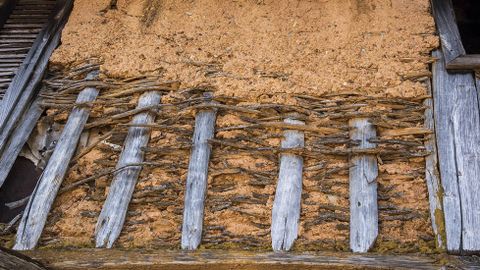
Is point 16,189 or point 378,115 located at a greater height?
point 378,115

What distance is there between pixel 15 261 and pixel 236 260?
3.33 ft

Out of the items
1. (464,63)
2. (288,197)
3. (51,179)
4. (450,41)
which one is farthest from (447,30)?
(51,179)

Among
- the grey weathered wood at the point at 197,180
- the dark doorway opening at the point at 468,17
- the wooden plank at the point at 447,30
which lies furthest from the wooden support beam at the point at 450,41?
the grey weathered wood at the point at 197,180

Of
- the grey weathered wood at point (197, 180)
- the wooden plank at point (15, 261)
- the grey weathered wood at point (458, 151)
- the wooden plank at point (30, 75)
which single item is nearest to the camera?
the wooden plank at point (15, 261)

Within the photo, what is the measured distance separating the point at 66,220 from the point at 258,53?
5.03ft

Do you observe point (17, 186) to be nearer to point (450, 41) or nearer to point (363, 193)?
point (363, 193)

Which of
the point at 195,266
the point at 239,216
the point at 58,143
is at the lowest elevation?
the point at 195,266

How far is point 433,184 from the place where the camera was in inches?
146

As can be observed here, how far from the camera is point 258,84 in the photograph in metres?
4.20

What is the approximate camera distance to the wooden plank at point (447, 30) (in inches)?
167

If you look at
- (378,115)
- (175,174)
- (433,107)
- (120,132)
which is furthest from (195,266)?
(433,107)

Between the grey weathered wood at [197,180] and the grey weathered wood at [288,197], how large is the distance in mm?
384

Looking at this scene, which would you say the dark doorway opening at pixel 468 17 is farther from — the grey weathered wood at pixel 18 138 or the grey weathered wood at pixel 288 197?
the grey weathered wood at pixel 18 138

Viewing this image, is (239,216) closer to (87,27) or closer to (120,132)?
(120,132)
